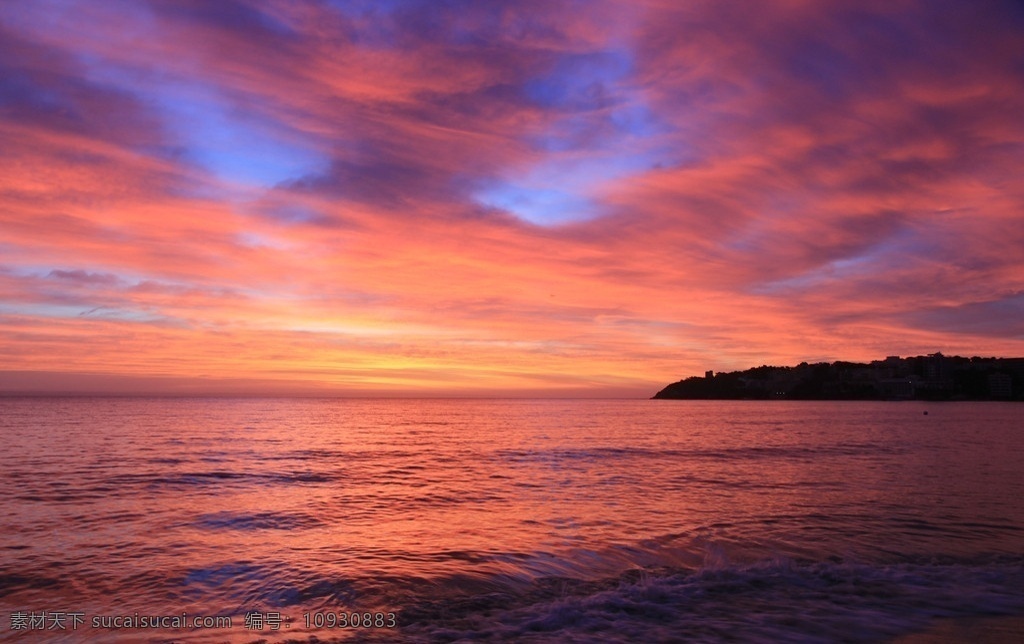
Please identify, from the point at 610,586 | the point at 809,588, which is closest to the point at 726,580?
the point at 809,588

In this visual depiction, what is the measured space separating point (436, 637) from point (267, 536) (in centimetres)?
1025

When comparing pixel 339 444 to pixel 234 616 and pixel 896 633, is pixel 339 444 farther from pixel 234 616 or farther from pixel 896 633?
pixel 896 633

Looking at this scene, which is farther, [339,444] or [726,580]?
[339,444]

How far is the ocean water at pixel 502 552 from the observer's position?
10.9 metres

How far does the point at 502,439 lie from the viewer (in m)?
61.7

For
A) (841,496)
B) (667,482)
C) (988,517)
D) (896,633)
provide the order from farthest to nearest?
(667,482), (841,496), (988,517), (896,633)

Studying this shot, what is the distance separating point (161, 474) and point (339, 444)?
23.6 meters

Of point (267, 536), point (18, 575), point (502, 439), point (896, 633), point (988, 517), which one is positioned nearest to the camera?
point (896, 633)

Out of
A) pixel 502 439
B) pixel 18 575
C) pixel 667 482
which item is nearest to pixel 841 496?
pixel 667 482

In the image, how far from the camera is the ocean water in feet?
35.6

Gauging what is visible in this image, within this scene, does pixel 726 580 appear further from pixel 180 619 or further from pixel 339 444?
pixel 339 444

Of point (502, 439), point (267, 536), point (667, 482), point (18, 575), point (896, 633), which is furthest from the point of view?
point (502, 439)

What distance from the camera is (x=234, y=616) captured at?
448 inches

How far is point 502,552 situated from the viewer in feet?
53.4
